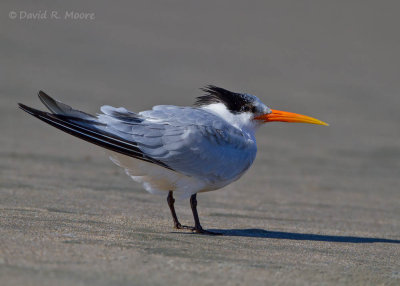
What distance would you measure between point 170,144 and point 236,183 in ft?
10.5

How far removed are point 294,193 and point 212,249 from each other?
3.63 metres

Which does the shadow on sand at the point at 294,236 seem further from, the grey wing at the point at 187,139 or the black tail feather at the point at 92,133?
the black tail feather at the point at 92,133

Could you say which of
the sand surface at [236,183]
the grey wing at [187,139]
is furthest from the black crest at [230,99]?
the sand surface at [236,183]

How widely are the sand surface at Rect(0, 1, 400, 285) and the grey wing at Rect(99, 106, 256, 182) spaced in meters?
0.48

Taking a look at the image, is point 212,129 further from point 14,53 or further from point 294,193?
point 14,53

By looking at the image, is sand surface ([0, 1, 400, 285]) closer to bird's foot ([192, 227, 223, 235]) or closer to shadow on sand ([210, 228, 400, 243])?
shadow on sand ([210, 228, 400, 243])

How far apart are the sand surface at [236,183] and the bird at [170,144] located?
0.36 metres

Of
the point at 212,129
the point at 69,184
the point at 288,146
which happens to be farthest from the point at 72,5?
the point at 212,129

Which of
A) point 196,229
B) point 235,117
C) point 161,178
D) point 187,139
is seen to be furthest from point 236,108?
point 196,229

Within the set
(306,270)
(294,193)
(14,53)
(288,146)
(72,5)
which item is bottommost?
(306,270)

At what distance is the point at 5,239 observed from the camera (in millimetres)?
3785

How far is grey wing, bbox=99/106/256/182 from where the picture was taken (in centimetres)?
494

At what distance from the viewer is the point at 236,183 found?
8.12 m

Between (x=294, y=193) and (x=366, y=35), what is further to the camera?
(x=366, y=35)
